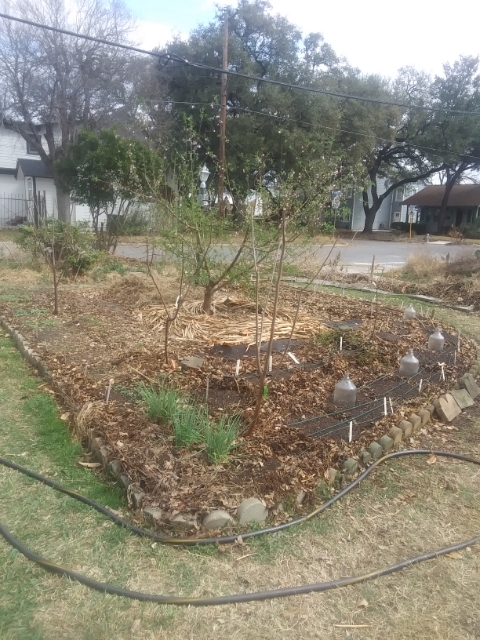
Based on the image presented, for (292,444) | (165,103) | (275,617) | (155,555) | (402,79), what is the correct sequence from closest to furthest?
(275,617) → (155,555) → (292,444) → (165,103) → (402,79)

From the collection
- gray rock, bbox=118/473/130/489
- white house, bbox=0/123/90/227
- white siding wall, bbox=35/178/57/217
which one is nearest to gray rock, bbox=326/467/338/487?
gray rock, bbox=118/473/130/489

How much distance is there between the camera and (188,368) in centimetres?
484

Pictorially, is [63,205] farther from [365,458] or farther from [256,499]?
[256,499]

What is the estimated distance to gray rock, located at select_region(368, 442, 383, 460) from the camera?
3.58 m

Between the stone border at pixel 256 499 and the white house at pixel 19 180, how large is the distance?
89.7 ft

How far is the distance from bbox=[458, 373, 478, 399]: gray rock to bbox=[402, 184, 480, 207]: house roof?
39.7m

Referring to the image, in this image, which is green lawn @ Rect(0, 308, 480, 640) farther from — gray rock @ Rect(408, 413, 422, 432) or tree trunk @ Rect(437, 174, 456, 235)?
tree trunk @ Rect(437, 174, 456, 235)

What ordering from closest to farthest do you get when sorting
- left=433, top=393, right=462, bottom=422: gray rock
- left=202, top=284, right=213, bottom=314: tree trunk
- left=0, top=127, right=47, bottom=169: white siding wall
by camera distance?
1. left=433, top=393, right=462, bottom=422: gray rock
2. left=202, top=284, right=213, bottom=314: tree trunk
3. left=0, top=127, right=47, bottom=169: white siding wall

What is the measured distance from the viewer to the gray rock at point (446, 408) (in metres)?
4.36

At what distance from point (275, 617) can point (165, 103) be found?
2700 cm

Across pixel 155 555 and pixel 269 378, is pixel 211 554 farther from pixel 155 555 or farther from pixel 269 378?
pixel 269 378

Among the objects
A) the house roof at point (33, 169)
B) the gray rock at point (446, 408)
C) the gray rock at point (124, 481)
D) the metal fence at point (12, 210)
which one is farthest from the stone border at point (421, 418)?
the house roof at point (33, 169)

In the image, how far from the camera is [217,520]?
278 cm

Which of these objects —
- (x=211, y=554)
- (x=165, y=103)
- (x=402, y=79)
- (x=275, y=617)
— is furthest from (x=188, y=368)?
(x=402, y=79)
